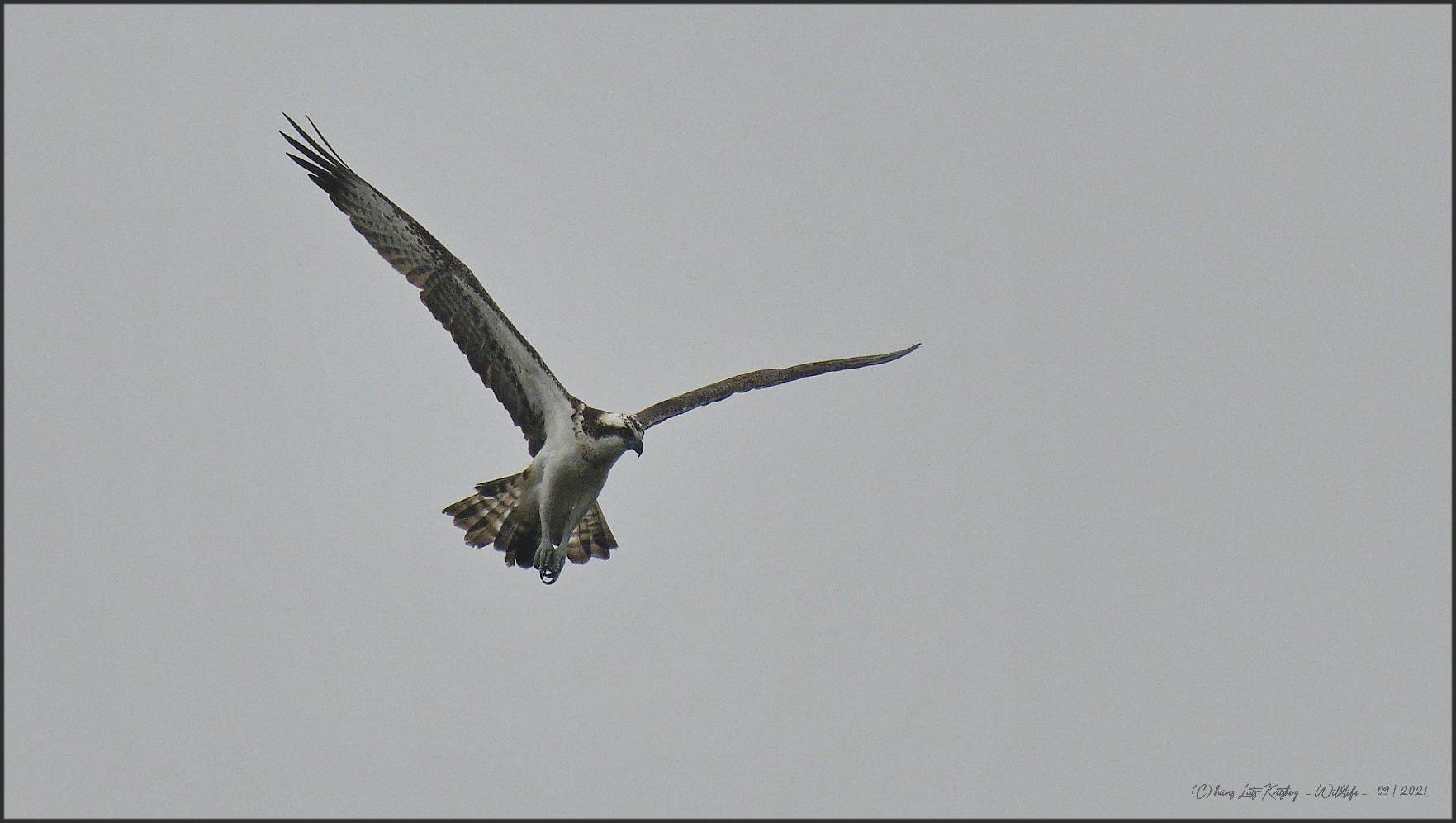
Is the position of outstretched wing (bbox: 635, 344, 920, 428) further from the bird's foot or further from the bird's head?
the bird's foot

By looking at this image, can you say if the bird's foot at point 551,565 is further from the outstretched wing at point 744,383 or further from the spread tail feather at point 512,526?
the outstretched wing at point 744,383

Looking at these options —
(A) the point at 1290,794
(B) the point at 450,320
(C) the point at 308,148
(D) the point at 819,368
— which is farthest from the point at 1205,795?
(C) the point at 308,148

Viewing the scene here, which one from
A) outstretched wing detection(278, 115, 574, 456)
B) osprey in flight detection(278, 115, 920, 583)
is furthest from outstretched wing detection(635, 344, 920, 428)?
outstretched wing detection(278, 115, 574, 456)

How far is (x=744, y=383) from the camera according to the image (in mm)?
11359

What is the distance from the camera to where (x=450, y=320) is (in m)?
10.7

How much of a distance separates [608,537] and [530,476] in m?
1.05

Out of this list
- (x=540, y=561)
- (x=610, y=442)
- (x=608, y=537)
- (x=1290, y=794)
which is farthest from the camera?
(x=1290, y=794)

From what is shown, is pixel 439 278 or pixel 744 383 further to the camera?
pixel 744 383

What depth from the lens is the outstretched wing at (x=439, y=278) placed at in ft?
34.3

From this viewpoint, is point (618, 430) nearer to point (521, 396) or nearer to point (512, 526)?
point (521, 396)

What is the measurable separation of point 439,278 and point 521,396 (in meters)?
1.04

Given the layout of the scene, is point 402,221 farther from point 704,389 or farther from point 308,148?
point 704,389

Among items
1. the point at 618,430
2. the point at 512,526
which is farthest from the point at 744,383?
the point at 512,526

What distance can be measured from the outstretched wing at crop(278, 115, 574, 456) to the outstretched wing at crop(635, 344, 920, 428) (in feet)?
2.00
